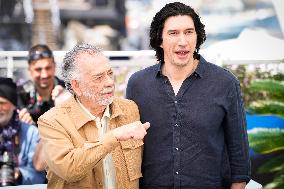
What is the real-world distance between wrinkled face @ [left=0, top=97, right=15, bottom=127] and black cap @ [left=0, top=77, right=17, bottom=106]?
0.05 meters

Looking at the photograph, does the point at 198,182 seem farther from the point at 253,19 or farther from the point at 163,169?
the point at 253,19

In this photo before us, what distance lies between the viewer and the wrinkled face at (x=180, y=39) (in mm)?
2316

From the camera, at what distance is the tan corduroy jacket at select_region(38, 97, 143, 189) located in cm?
205

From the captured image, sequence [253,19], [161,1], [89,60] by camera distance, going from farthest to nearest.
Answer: [253,19] → [161,1] → [89,60]

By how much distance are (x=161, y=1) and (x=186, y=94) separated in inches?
152

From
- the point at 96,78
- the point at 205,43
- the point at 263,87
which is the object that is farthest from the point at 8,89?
the point at 96,78

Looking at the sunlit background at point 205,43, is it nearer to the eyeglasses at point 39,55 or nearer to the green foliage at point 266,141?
the green foliage at point 266,141

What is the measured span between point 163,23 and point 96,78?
0.47m

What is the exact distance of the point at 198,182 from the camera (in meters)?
2.37

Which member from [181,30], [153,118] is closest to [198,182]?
[153,118]

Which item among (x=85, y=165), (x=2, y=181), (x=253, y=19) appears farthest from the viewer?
(x=253, y=19)

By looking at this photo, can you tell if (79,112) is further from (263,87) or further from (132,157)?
(263,87)

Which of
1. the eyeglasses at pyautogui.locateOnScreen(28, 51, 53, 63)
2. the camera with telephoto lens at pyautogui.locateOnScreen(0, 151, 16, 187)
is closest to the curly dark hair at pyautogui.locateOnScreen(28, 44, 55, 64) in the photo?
the eyeglasses at pyautogui.locateOnScreen(28, 51, 53, 63)

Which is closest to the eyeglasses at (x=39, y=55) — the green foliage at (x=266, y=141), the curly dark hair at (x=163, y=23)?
the green foliage at (x=266, y=141)
